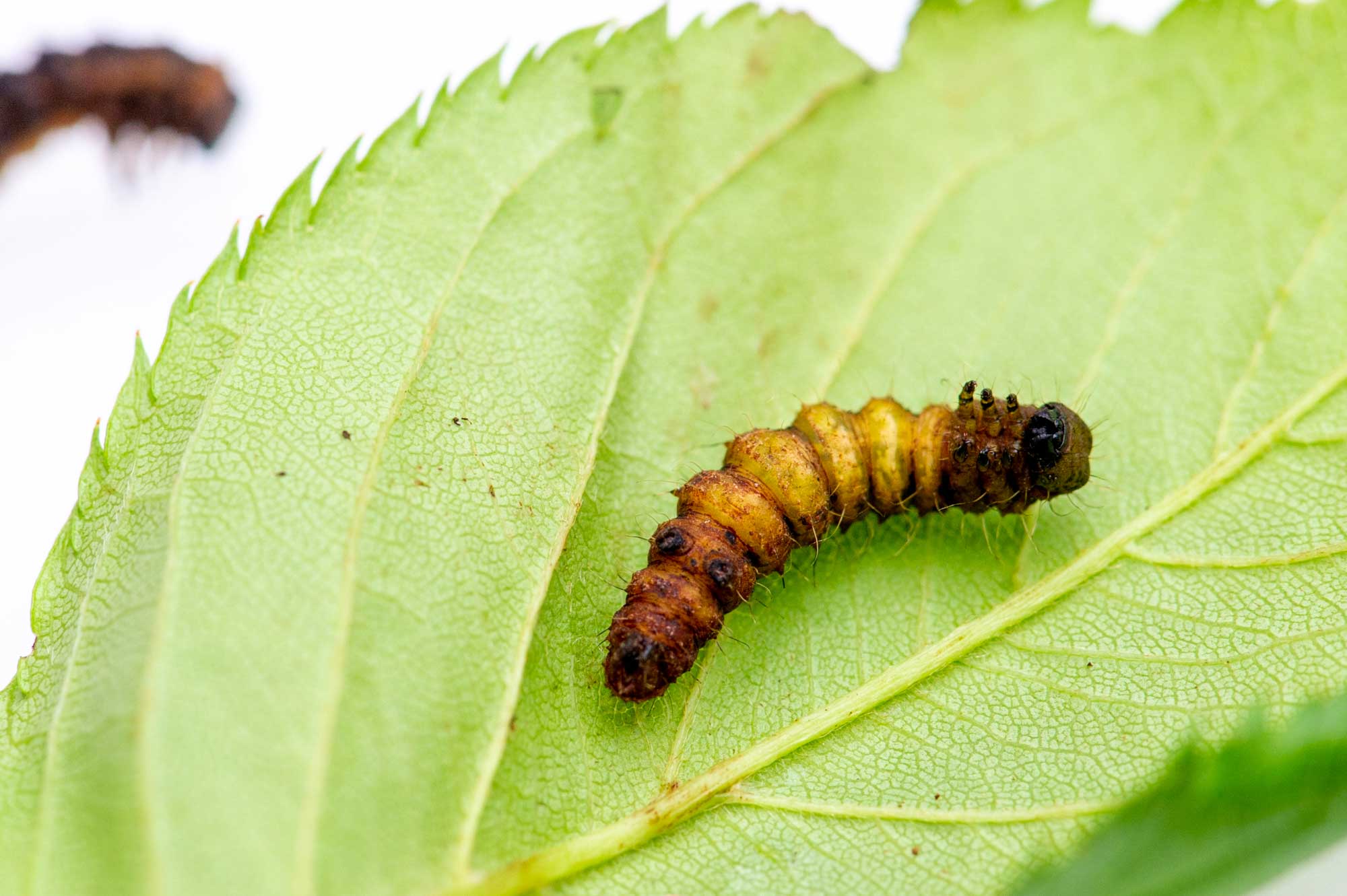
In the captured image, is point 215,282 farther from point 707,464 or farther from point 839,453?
point 839,453

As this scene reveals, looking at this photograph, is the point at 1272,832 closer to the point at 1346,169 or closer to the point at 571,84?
the point at 1346,169

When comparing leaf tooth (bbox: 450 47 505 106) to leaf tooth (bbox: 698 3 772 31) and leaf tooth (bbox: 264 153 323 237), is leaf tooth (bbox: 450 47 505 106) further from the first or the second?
leaf tooth (bbox: 698 3 772 31)

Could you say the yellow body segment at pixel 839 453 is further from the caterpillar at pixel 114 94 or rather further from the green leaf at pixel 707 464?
the caterpillar at pixel 114 94

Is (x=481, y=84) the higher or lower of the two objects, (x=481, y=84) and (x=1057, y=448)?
the higher

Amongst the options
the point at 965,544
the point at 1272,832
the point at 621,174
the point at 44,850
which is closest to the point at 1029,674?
the point at 965,544

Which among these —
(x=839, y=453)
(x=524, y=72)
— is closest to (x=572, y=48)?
(x=524, y=72)
